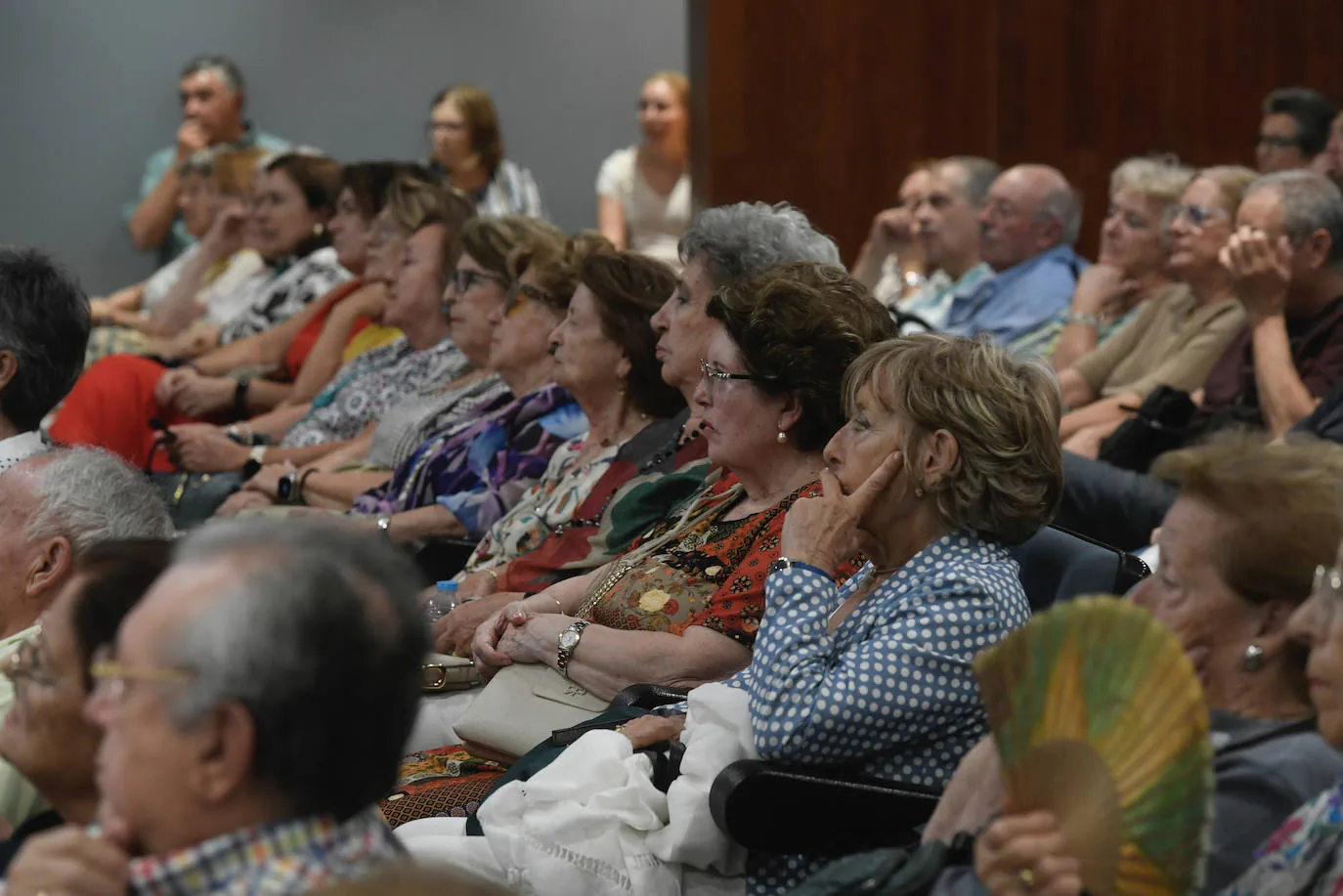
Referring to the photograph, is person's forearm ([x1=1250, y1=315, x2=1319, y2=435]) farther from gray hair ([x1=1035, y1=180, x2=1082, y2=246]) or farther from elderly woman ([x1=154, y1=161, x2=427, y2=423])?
elderly woman ([x1=154, y1=161, x2=427, y2=423])

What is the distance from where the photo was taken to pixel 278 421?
5297 millimetres

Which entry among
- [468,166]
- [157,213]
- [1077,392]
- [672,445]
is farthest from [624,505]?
[157,213]

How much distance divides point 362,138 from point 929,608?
7761 mm

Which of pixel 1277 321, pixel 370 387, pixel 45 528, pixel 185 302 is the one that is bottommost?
pixel 185 302

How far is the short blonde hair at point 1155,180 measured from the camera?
5238 millimetres

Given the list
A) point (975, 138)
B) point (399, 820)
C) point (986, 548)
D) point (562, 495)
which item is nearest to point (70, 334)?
point (562, 495)

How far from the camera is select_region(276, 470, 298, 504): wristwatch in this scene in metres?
4.46

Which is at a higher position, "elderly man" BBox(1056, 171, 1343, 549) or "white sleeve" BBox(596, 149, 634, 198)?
"elderly man" BBox(1056, 171, 1343, 549)

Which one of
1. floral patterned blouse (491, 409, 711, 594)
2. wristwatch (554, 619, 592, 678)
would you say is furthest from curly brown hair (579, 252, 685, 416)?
wristwatch (554, 619, 592, 678)

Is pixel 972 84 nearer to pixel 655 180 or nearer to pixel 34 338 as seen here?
pixel 655 180

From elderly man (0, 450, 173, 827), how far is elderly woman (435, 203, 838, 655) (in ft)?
2.89

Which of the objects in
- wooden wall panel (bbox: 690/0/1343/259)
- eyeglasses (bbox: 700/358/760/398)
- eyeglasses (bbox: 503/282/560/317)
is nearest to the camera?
eyeglasses (bbox: 700/358/760/398)

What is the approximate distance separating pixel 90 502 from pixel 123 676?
110cm

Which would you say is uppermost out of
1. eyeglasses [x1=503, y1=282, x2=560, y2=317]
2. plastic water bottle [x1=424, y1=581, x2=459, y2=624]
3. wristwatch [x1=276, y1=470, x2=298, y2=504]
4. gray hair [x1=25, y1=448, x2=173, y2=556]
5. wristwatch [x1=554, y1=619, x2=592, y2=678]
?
gray hair [x1=25, y1=448, x2=173, y2=556]
